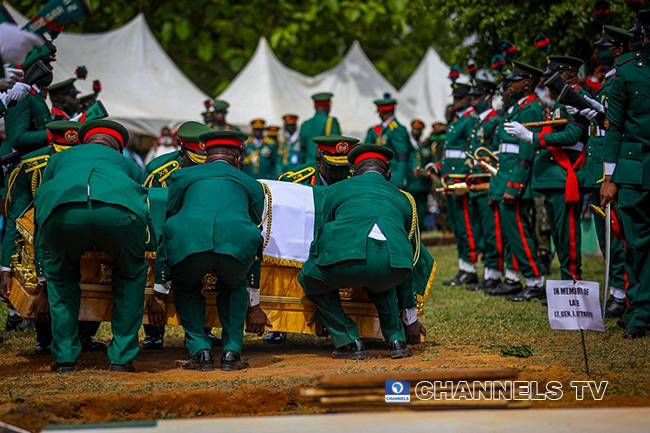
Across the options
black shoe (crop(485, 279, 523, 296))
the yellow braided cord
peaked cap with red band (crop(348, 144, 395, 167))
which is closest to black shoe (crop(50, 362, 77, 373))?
the yellow braided cord

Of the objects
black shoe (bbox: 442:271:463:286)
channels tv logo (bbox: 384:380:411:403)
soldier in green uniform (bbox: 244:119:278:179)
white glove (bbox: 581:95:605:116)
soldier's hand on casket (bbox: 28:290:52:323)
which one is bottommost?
channels tv logo (bbox: 384:380:411:403)

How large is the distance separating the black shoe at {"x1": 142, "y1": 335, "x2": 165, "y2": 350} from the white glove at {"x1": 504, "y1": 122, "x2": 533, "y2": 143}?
14.9ft

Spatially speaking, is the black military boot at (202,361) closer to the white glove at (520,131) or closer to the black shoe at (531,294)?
the white glove at (520,131)

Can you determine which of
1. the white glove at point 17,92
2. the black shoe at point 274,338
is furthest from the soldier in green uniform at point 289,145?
the white glove at point 17,92

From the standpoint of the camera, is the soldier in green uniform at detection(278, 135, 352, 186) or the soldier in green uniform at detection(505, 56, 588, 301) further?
the soldier in green uniform at detection(505, 56, 588, 301)

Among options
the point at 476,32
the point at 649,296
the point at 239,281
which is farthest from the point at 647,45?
the point at 476,32

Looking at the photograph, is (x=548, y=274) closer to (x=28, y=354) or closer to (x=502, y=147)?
(x=502, y=147)

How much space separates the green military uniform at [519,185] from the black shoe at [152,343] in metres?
4.71

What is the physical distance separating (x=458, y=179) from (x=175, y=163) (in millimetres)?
5275

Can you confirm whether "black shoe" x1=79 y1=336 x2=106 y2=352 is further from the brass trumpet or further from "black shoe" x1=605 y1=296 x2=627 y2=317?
the brass trumpet

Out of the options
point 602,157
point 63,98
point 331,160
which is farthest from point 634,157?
point 63,98

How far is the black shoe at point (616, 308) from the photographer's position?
9656 mm

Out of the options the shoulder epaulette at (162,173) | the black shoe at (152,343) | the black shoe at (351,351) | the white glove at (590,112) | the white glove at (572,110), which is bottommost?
the black shoe at (351,351)

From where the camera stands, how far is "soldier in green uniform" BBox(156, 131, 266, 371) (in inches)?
277
